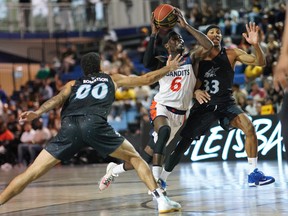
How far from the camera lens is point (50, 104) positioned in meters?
8.06

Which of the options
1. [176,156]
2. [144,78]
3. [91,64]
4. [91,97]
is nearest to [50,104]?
[91,97]

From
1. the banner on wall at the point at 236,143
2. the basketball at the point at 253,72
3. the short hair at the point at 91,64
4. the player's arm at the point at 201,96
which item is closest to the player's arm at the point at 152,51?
the player's arm at the point at 201,96

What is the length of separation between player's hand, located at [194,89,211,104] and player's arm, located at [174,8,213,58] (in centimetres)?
49

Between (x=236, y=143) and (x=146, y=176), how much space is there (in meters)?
9.98

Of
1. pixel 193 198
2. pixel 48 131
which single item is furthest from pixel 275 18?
pixel 193 198

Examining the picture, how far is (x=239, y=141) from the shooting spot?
17.5m

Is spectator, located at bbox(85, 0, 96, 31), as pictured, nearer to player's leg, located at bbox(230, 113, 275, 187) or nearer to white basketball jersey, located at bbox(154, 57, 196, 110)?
player's leg, located at bbox(230, 113, 275, 187)

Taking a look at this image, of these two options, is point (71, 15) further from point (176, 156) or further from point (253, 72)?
→ point (176, 156)

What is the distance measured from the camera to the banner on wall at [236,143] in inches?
674

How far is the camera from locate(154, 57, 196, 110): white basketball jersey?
9688 mm

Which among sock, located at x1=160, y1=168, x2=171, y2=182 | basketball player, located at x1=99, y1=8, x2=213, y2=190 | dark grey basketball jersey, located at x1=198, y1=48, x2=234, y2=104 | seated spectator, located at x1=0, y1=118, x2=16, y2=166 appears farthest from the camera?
seated spectator, located at x1=0, y1=118, x2=16, y2=166

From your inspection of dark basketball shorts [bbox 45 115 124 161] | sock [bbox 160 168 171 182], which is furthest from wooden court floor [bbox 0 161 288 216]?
dark basketball shorts [bbox 45 115 124 161]

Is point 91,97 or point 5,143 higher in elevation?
point 91,97

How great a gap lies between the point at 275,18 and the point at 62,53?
9.59m
